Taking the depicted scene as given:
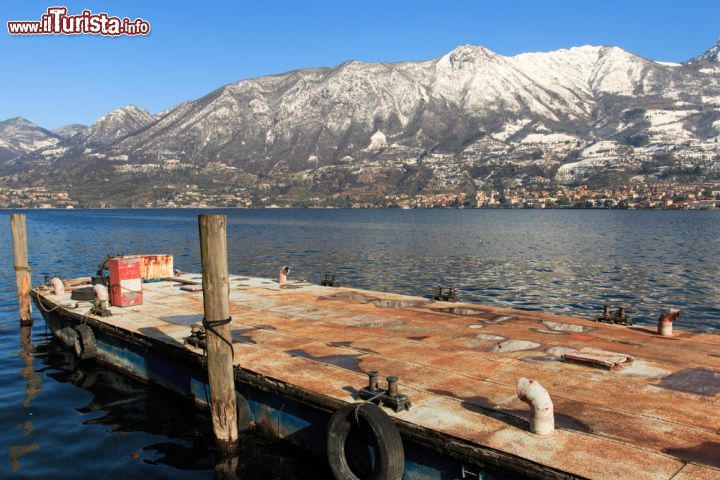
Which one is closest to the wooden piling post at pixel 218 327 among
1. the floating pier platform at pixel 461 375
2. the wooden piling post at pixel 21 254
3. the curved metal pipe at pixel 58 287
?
the floating pier platform at pixel 461 375

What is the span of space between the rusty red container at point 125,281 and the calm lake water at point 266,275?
9.80 ft

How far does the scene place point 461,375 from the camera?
1256 centimetres

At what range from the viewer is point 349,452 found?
34.8ft

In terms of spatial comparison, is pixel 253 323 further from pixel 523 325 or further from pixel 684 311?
pixel 684 311

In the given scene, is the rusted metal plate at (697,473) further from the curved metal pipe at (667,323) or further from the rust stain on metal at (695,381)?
the curved metal pipe at (667,323)

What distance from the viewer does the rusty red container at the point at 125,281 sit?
2108cm

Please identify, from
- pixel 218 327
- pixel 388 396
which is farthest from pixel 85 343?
pixel 388 396

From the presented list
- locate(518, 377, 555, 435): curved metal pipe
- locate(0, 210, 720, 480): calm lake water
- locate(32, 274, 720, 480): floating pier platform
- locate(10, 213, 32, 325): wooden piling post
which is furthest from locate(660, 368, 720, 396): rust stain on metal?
locate(10, 213, 32, 325): wooden piling post

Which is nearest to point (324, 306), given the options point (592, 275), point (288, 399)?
point (288, 399)

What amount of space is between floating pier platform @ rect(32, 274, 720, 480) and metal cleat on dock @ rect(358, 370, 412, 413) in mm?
148

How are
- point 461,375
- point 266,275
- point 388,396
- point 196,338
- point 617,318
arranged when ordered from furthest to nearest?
1. point 266,275
2. point 617,318
3. point 196,338
4. point 461,375
5. point 388,396

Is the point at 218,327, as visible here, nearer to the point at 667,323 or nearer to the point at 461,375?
the point at 461,375

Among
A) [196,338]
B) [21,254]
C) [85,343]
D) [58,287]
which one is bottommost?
[85,343]

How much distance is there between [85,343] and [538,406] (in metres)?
16.6
